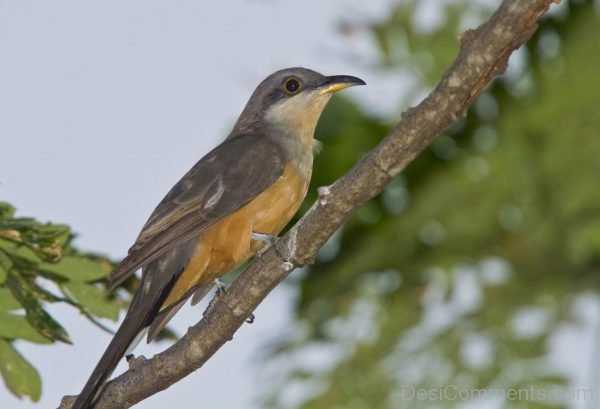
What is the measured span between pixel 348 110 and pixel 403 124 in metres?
4.42

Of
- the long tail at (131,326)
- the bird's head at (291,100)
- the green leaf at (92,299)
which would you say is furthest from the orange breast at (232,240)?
the bird's head at (291,100)

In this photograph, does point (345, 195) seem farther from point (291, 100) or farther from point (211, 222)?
point (291, 100)

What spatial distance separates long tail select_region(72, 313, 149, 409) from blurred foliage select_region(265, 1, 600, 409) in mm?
2752

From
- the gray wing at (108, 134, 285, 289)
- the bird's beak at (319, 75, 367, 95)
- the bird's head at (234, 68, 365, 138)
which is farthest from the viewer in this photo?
the bird's head at (234, 68, 365, 138)

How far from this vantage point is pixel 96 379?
5711 mm

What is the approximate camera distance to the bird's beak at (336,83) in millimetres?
7911

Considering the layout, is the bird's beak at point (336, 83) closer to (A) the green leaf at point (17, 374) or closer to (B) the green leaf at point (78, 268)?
(B) the green leaf at point (78, 268)

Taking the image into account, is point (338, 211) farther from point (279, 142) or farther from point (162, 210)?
point (279, 142)

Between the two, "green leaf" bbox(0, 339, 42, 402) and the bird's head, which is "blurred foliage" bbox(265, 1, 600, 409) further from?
"green leaf" bbox(0, 339, 42, 402)

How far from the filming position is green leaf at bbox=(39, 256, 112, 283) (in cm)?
603

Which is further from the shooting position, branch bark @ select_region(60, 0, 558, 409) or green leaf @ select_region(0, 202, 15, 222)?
green leaf @ select_region(0, 202, 15, 222)

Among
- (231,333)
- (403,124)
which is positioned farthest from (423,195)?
(403,124)

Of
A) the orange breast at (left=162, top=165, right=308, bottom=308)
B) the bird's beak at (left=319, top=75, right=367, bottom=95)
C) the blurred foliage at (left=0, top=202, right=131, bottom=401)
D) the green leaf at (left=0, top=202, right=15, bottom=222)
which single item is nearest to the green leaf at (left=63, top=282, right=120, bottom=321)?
the blurred foliage at (left=0, top=202, right=131, bottom=401)

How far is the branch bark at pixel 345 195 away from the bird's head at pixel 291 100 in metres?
2.66
